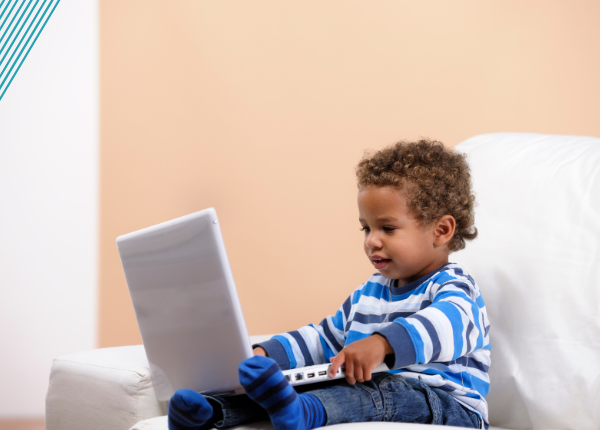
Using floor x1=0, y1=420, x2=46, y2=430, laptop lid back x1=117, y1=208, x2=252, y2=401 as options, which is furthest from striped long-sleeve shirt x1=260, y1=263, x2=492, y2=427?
floor x1=0, y1=420, x2=46, y2=430

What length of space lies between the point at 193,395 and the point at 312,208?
1247 millimetres

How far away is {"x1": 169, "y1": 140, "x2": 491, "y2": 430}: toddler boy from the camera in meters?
0.70

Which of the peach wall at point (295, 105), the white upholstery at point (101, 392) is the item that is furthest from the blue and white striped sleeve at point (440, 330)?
the peach wall at point (295, 105)

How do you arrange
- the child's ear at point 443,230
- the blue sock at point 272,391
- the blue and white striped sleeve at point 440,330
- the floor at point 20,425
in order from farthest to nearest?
1. the floor at point 20,425
2. the child's ear at point 443,230
3. the blue and white striped sleeve at point 440,330
4. the blue sock at point 272,391

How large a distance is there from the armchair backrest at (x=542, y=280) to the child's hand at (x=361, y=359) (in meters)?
0.39

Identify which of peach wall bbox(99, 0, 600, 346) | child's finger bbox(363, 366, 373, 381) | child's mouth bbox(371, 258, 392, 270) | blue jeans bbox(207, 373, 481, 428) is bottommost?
blue jeans bbox(207, 373, 481, 428)

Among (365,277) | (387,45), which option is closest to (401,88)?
(387,45)

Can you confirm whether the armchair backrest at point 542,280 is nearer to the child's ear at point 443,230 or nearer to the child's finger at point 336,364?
the child's ear at point 443,230

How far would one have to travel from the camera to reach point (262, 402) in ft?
2.11

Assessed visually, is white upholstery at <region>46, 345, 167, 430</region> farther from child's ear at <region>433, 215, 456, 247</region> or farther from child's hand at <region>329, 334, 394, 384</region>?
child's ear at <region>433, 215, 456, 247</region>

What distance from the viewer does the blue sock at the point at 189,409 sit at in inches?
26.3

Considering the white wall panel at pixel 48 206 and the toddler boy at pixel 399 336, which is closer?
the toddler boy at pixel 399 336

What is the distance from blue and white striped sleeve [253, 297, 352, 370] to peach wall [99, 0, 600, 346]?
29.9 inches

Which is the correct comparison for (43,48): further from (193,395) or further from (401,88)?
(193,395)
